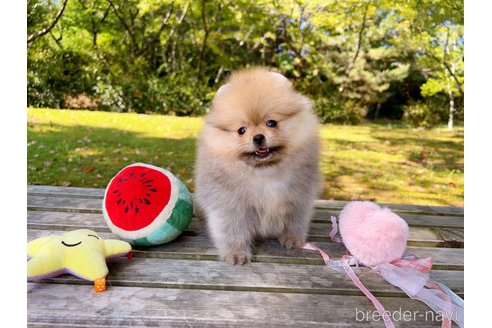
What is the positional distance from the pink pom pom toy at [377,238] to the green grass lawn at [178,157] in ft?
4.19

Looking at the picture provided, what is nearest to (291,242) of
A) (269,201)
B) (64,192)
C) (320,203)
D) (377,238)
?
(269,201)

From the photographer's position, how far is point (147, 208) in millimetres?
1394

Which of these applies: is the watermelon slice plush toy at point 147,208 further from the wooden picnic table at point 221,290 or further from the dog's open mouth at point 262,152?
the dog's open mouth at point 262,152

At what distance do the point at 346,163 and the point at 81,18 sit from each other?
4.16 metres

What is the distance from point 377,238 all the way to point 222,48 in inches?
Result: 246

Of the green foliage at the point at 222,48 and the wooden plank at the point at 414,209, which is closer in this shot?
the wooden plank at the point at 414,209

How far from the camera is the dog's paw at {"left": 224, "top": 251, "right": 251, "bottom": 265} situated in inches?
52.9

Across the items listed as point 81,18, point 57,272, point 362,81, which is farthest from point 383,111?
point 57,272

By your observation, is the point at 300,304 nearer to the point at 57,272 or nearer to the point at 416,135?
the point at 57,272

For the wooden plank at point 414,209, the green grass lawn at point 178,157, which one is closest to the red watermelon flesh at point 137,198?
the wooden plank at point 414,209

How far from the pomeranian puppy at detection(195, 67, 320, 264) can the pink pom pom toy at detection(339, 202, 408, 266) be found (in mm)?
210

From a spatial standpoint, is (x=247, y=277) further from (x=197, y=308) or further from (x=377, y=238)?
(x=377, y=238)

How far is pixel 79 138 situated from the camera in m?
4.06

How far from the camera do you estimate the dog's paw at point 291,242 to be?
148cm
